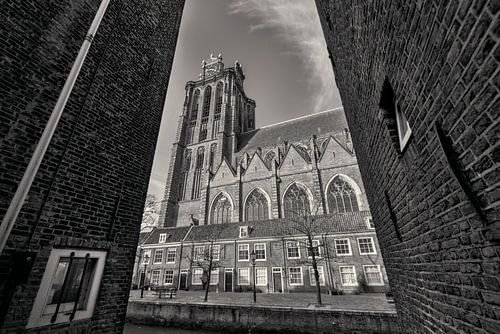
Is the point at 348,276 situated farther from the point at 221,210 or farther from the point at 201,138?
the point at 201,138

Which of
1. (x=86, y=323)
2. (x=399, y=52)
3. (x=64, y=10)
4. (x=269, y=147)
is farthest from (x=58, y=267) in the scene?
(x=269, y=147)

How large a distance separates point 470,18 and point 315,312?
1354cm

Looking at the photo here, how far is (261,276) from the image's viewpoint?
20.7m

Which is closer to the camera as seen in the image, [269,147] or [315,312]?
[315,312]

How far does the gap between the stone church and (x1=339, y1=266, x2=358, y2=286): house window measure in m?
6.13

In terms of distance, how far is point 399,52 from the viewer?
2104mm

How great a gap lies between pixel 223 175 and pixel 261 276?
14.6 metres

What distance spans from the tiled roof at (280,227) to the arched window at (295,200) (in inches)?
108

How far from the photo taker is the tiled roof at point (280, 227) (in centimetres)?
2035

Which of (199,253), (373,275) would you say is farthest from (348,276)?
(199,253)

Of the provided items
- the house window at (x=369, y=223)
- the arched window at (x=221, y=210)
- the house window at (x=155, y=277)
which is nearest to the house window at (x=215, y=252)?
the arched window at (x=221, y=210)

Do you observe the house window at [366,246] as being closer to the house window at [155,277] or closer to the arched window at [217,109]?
the house window at [155,277]

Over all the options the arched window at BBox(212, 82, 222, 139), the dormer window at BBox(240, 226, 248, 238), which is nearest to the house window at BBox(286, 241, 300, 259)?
the dormer window at BBox(240, 226, 248, 238)

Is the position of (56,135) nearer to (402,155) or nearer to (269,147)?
(402,155)
